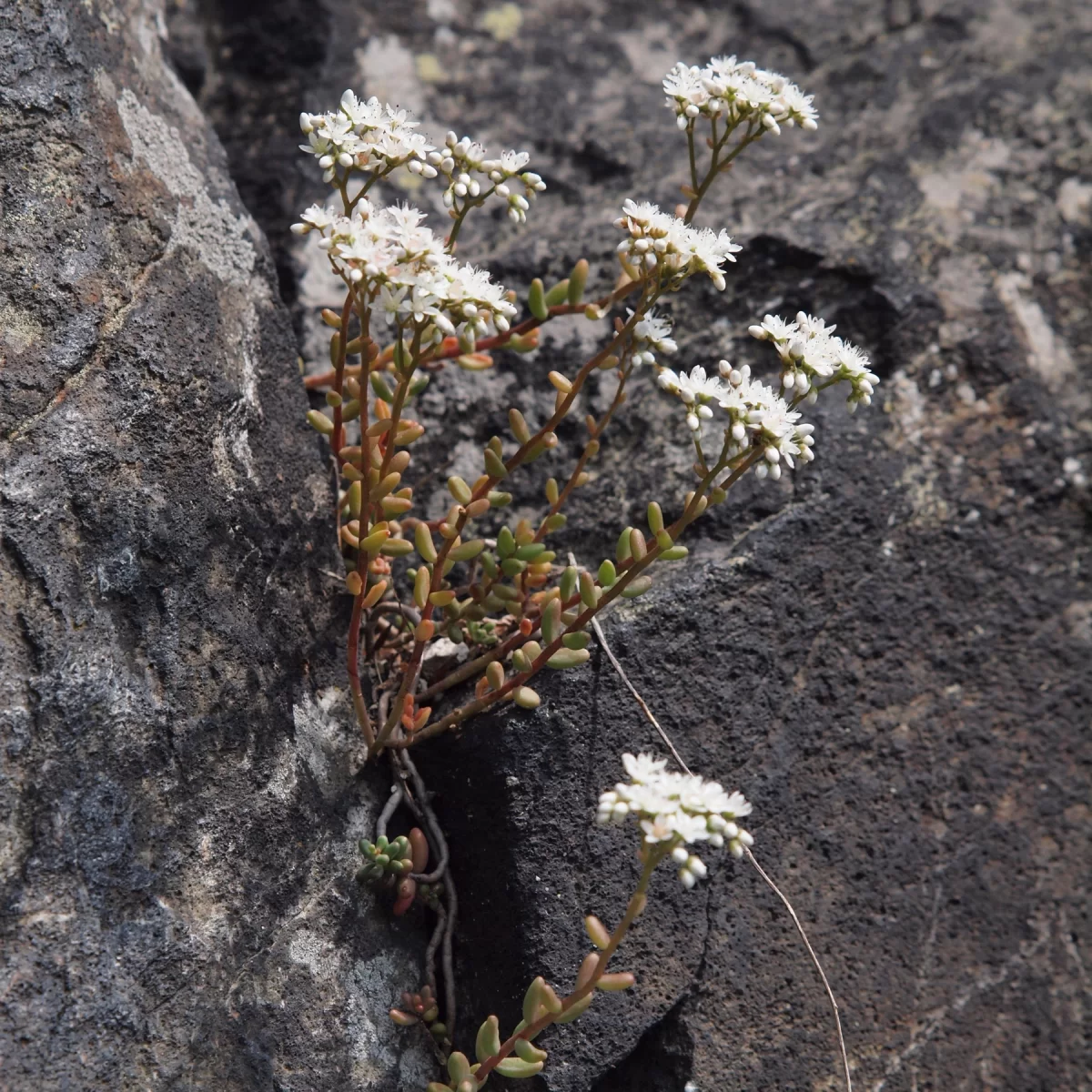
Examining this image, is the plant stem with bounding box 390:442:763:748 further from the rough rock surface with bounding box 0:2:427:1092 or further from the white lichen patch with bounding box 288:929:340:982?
the white lichen patch with bounding box 288:929:340:982

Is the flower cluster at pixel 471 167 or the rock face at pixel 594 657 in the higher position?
the flower cluster at pixel 471 167

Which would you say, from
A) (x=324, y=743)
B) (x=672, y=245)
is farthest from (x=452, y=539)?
(x=672, y=245)

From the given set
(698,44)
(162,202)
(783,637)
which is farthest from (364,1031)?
(698,44)

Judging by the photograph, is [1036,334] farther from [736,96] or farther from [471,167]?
[471,167]

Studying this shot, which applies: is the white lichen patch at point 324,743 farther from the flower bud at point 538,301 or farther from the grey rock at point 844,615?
the flower bud at point 538,301

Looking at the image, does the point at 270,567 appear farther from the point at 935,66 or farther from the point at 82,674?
the point at 935,66

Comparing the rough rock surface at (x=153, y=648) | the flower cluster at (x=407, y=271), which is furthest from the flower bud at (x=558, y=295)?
the rough rock surface at (x=153, y=648)
